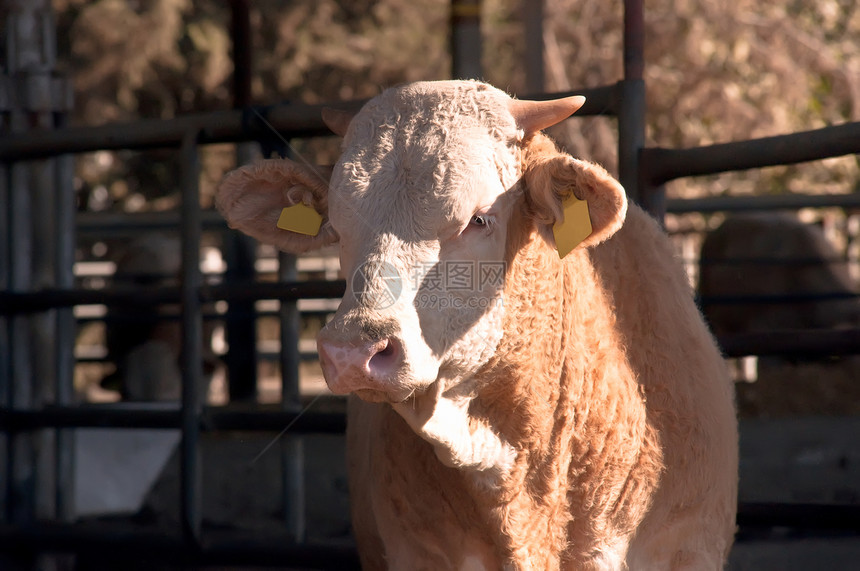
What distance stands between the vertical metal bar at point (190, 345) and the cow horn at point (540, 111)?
152 cm

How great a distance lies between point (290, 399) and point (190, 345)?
448 millimetres

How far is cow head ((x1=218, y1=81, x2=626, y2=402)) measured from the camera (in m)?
2.09

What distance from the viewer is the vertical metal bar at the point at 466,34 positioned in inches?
180

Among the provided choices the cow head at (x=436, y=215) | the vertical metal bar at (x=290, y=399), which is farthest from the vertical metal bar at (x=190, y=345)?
the cow head at (x=436, y=215)

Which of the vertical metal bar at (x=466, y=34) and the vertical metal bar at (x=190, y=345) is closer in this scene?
the vertical metal bar at (x=190, y=345)

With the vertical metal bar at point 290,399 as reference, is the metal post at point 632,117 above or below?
above

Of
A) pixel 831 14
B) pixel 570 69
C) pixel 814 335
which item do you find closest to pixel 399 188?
pixel 814 335

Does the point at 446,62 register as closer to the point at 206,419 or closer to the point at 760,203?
the point at 760,203

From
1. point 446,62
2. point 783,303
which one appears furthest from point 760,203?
point 446,62

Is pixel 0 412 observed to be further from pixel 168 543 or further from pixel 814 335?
pixel 814 335

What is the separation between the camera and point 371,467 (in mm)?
2855

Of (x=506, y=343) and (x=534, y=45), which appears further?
(x=534, y=45)

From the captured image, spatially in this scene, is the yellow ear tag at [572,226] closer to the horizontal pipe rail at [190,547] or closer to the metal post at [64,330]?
the horizontal pipe rail at [190,547]

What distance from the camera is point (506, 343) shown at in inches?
93.2
